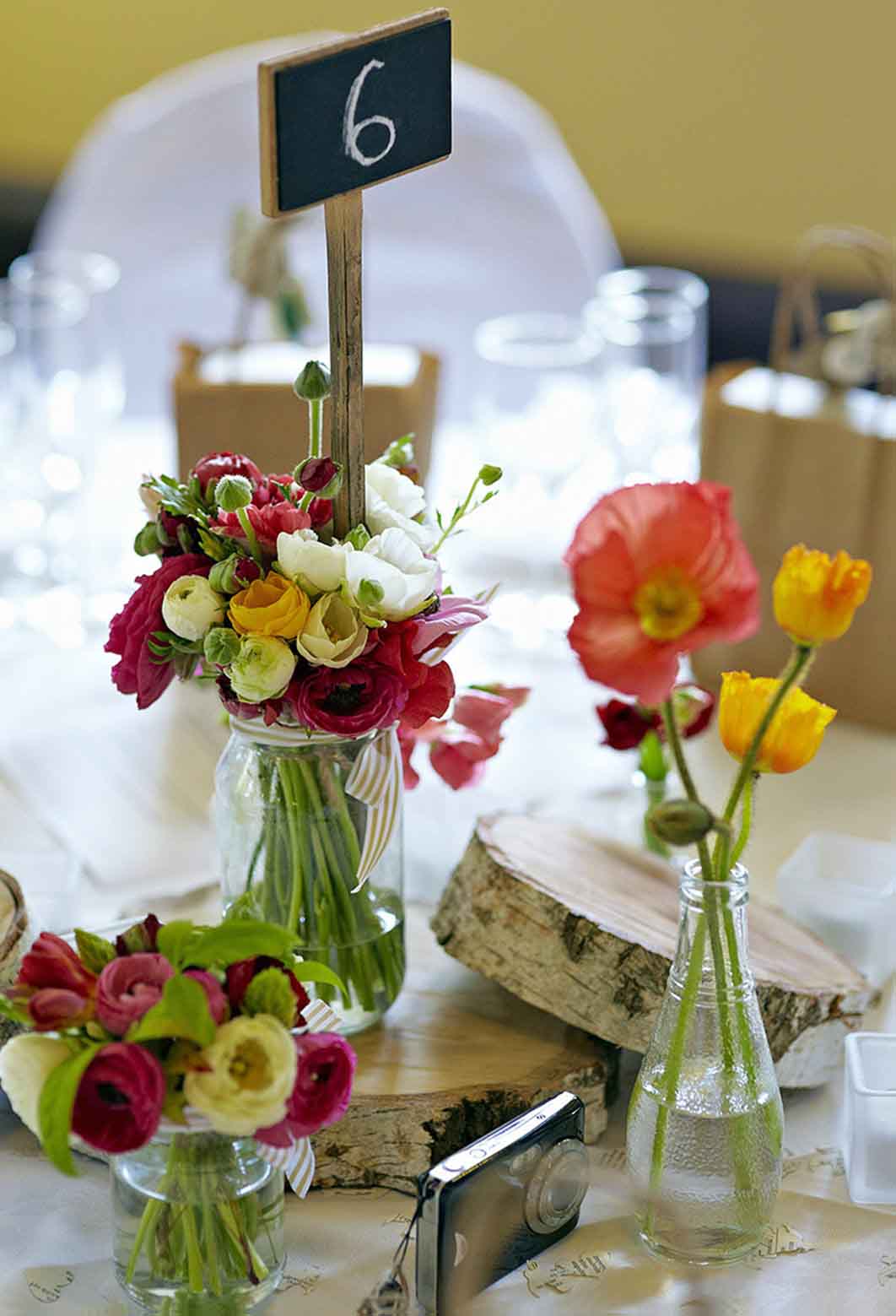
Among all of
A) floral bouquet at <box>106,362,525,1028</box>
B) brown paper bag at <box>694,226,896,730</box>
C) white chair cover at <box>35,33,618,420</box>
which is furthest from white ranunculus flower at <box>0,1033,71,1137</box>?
white chair cover at <box>35,33,618,420</box>

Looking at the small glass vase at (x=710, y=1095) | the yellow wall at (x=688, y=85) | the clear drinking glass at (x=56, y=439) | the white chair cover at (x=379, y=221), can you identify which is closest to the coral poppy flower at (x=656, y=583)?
the small glass vase at (x=710, y=1095)

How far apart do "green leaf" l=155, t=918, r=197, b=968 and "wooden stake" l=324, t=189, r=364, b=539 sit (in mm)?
239

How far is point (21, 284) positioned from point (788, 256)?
85.9 inches

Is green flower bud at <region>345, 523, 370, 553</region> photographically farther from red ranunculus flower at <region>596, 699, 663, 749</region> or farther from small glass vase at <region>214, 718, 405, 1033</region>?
red ranunculus flower at <region>596, 699, 663, 749</region>

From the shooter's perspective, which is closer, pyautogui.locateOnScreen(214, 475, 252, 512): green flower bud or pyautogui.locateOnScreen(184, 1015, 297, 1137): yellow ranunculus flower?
pyautogui.locateOnScreen(184, 1015, 297, 1137): yellow ranunculus flower

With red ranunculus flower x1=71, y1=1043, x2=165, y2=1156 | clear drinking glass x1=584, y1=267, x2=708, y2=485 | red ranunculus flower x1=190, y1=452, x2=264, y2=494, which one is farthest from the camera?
clear drinking glass x1=584, y1=267, x2=708, y2=485

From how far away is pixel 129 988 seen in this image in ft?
2.23

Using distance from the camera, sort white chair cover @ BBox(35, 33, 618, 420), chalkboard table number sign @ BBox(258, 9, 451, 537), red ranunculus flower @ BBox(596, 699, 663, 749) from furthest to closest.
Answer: white chair cover @ BBox(35, 33, 618, 420) → red ranunculus flower @ BBox(596, 699, 663, 749) → chalkboard table number sign @ BBox(258, 9, 451, 537)

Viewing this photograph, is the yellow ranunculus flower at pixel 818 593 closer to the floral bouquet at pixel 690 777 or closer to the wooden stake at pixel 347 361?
the floral bouquet at pixel 690 777

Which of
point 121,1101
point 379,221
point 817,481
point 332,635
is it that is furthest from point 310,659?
point 379,221

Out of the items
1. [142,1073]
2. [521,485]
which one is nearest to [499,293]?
[521,485]

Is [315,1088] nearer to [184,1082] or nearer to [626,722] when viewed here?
[184,1082]

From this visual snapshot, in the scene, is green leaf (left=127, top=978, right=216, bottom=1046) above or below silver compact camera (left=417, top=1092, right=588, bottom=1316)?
above

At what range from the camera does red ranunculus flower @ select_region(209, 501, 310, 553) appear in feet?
2.66
